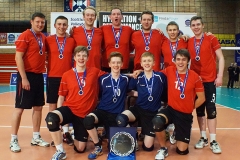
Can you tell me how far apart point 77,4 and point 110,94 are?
8065 mm

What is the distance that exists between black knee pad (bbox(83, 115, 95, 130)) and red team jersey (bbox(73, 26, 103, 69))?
92 cm

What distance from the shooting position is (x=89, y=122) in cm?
318

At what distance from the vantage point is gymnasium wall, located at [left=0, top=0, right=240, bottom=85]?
1591 cm

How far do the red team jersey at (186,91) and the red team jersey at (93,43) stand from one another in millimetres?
1086

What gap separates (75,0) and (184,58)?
332 inches

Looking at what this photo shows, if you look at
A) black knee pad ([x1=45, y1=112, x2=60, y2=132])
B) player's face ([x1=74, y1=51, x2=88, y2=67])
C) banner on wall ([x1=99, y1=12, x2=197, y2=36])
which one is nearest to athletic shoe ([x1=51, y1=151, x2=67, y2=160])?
black knee pad ([x1=45, y1=112, x2=60, y2=132])

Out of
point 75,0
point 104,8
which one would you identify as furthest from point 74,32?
point 104,8

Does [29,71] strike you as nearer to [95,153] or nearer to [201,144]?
[95,153]

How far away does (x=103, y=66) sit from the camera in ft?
13.8

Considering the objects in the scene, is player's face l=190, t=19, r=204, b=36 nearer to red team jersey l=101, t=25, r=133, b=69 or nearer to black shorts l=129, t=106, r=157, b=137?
red team jersey l=101, t=25, r=133, b=69

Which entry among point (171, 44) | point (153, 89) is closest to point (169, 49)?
point (171, 44)

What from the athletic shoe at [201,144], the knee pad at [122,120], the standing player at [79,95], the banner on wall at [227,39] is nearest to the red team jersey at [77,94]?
the standing player at [79,95]

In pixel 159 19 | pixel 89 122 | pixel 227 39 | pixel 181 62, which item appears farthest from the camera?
pixel 227 39

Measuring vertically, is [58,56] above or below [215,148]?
above
